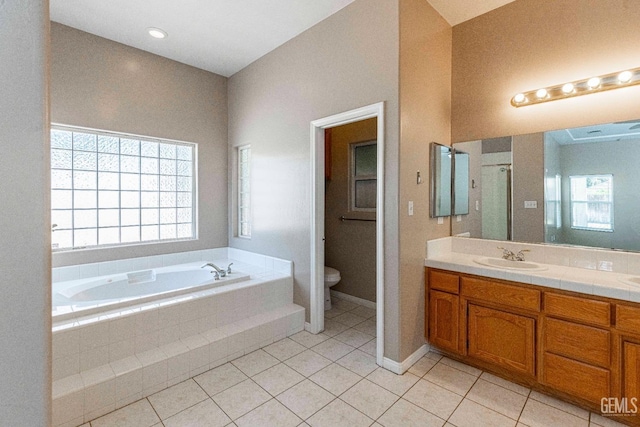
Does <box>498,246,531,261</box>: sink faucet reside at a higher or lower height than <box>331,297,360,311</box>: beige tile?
higher

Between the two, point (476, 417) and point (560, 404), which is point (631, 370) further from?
point (476, 417)

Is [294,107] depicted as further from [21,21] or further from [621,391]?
[621,391]

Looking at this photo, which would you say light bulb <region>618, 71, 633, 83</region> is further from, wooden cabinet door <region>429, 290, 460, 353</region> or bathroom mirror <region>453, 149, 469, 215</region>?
wooden cabinet door <region>429, 290, 460, 353</region>

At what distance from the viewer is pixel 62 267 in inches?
111

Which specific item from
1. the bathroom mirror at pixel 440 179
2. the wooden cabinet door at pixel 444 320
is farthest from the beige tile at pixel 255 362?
the bathroom mirror at pixel 440 179

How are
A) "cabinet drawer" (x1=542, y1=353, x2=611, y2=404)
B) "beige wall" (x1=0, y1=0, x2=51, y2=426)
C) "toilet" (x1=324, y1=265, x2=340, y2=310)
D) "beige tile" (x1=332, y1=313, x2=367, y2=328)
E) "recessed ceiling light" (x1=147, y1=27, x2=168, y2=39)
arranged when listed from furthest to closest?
"toilet" (x1=324, y1=265, x2=340, y2=310)
"beige tile" (x1=332, y1=313, x2=367, y2=328)
"recessed ceiling light" (x1=147, y1=27, x2=168, y2=39)
"cabinet drawer" (x1=542, y1=353, x2=611, y2=404)
"beige wall" (x1=0, y1=0, x2=51, y2=426)

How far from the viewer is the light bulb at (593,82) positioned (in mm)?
2010

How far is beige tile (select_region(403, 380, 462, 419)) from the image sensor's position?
1862 mm

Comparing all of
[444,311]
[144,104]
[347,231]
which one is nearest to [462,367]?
[444,311]

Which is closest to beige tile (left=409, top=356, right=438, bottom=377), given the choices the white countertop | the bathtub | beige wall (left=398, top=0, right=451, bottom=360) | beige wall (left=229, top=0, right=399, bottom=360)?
beige wall (left=398, top=0, right=451, bottom=360)

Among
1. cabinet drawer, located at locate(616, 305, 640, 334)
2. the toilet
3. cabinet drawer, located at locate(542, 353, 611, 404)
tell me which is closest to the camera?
cabinet drawer, located at locate(616, 305, 640, 334)

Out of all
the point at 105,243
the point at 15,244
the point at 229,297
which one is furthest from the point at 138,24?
the point at 15,244

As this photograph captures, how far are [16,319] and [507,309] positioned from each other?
8.03ft

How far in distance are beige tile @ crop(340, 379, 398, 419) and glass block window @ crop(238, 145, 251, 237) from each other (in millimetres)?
2389
